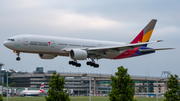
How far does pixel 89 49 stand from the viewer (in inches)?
2215

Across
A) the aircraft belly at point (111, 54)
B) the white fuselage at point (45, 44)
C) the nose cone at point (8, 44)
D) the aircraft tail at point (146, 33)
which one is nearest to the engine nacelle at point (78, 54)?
the white fuselage at point (45, 44)

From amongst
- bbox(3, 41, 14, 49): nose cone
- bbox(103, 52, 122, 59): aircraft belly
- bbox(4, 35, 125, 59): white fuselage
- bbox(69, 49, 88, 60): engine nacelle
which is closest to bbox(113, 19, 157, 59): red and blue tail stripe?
bbox(103, 52, 122, 59): aircraft belly

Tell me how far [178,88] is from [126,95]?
17.1m

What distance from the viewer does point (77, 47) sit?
5559 cm

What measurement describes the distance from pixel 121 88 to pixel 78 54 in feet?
35.3

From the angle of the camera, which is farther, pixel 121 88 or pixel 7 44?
pixel 7 44

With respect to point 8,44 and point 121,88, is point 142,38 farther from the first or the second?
point 8,44

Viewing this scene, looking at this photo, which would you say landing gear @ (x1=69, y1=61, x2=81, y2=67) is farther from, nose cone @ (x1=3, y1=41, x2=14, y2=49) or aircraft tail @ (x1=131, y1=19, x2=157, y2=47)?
nose cone @ (x1=3, y1=41, x2=14, y2=49)

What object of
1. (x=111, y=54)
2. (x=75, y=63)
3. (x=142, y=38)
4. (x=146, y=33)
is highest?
(x=146, y=33)

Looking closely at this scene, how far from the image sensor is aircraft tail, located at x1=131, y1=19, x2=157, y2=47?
64.8 metres

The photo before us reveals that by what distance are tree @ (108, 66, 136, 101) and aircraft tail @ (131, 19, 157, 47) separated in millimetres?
16168

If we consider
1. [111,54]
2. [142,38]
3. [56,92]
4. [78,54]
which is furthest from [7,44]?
[142,38]

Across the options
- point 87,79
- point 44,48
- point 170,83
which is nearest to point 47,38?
point 44,48

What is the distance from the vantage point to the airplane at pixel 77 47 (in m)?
51.0
